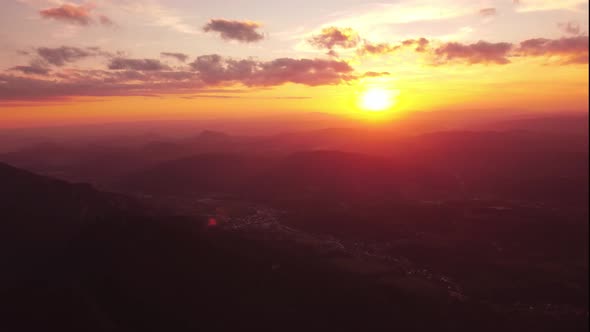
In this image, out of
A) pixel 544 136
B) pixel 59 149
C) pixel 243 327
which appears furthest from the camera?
pixel 544 136

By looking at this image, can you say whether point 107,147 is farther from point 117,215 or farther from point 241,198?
point 117,215

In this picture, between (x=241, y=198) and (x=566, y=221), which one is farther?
(x=241, y=198)

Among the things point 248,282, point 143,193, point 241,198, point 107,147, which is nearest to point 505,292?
point 248,282

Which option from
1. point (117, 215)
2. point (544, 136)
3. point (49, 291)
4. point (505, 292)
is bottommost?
point (505, 292)

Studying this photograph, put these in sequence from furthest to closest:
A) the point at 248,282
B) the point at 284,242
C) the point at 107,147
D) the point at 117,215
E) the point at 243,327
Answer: the point at 107,147, the point at 284,242, the point at 117,215, the point at 248,282, the point at 243,327

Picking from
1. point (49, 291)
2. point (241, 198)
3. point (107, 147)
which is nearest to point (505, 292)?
point (49, 291)

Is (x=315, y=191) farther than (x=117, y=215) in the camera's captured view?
Yes

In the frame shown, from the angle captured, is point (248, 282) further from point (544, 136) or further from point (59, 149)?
point (544, 136)

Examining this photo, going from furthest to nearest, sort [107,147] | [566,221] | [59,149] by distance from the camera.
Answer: [107,147]
[59,149]
[566,221]

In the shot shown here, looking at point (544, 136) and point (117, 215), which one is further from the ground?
point (544, 136)
